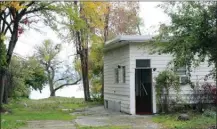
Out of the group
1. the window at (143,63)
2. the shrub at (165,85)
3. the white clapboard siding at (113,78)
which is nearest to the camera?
the shrub at (165,85)

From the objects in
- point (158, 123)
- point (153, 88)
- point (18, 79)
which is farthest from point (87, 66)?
point (158, 123)

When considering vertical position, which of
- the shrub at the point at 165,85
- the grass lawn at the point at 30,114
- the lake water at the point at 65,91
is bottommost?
the grass lawn at the point at 30,114

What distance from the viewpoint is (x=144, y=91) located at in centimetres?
1609

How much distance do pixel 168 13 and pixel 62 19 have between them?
25.0 feet

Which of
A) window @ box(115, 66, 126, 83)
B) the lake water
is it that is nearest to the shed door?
window @ box(115, 66, 126, 83)

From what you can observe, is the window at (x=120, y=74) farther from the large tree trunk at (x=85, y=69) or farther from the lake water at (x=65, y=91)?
the lake water at (x=65, y=91)

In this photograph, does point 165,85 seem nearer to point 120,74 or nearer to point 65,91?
point 120,74

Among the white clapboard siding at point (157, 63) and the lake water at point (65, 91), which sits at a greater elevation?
the white clapboard siding at point (157, 63)

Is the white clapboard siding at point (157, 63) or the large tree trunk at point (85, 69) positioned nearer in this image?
the white clapboard siding at point (157, 63)

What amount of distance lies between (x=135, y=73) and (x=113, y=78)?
6.43 feet

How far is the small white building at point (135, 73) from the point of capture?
48.1 feet

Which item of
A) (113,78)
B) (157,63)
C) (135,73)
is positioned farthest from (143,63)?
(113,78)

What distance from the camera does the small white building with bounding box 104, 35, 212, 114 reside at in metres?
14.7

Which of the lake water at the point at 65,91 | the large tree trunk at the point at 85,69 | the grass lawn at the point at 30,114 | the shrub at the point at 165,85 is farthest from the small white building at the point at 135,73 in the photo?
the lake water at the point at 65,91
